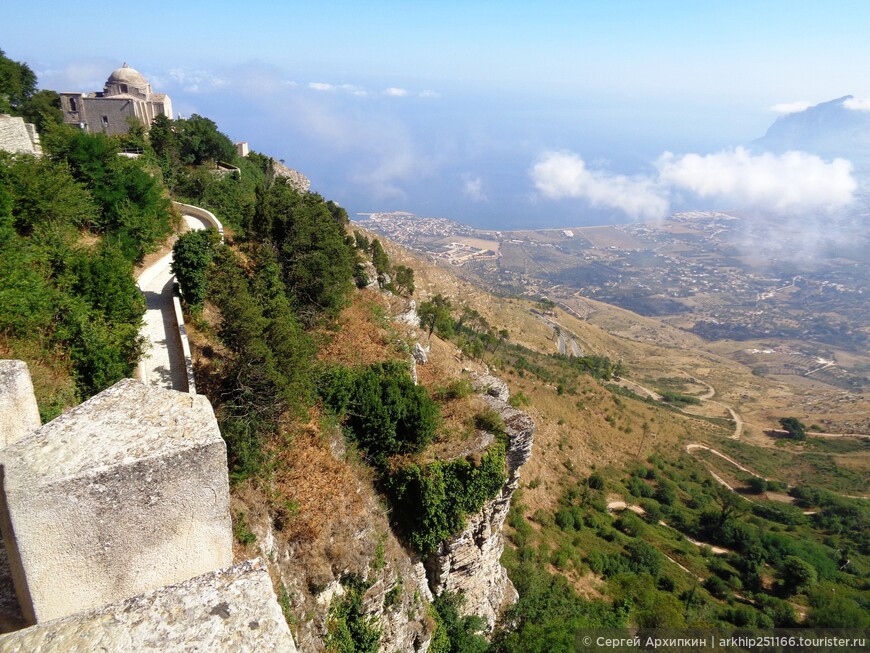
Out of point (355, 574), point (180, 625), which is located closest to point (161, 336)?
point (355, 574)

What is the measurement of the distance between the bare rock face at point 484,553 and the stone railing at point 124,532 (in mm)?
10039

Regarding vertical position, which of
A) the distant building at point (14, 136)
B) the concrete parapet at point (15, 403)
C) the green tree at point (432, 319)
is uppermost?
the distant building at point (14, 136)

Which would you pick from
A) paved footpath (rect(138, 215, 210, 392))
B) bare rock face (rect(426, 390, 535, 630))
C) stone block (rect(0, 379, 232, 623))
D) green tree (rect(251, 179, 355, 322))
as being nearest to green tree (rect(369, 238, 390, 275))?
green tree (rect(251, 179, 355, 322))

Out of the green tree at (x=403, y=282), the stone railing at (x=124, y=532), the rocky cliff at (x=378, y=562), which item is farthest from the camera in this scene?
the green tree at (x=403, y=282)

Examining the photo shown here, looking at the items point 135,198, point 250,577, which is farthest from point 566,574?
point 135,198

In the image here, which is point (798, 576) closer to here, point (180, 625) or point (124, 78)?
point (180, 625)

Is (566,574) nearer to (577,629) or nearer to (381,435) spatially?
(577,629)

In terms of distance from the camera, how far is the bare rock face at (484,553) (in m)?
14.5

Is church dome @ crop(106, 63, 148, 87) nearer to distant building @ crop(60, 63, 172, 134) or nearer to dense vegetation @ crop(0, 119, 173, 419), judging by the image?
distant building @ crop(60, 63, 172, 134)

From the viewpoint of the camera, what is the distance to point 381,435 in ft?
44.0

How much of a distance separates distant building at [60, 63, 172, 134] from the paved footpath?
2782cm

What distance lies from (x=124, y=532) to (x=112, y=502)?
0.46 metres

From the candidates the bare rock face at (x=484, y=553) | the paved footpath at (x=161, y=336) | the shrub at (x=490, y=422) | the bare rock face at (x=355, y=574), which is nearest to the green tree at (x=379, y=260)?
the paved footpath at (x=161, y=336)

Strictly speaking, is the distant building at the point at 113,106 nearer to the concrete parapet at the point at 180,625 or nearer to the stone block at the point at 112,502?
the stone block at the point at 112,502
